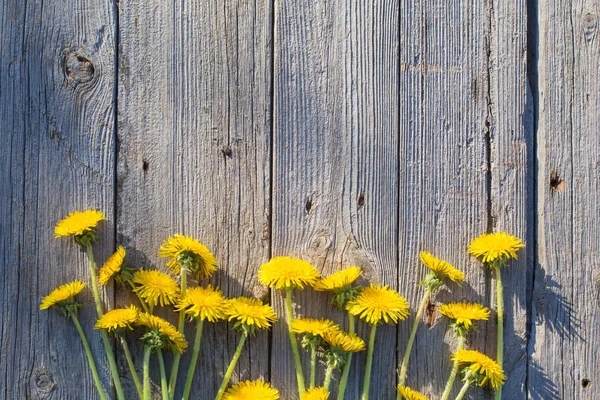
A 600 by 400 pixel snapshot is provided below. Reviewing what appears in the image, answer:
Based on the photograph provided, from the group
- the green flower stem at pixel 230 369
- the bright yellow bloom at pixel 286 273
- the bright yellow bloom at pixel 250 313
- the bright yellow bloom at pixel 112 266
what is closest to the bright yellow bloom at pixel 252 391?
the green flower stem at pixel 230 369

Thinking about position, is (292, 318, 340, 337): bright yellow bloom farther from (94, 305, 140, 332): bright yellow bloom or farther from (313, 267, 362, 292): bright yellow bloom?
(94, 305, 140, 332): bright yellow bloom

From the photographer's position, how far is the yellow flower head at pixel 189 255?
1.64m

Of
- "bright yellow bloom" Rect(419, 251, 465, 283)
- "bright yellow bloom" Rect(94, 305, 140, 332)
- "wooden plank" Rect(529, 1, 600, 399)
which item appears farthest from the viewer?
"wooden plank" Rect(529, 1, 600, 399)

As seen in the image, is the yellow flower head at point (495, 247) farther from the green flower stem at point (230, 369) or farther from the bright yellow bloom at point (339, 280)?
the green flower stem at point (230, 369)

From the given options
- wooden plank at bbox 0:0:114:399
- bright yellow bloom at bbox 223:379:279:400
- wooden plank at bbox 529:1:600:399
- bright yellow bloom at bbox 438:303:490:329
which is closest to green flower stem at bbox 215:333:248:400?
bright yellow bloom at bbox 223:379:279:400

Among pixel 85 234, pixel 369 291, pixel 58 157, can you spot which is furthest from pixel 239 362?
pixel 58 157

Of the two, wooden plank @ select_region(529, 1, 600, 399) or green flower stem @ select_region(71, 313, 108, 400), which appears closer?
green flower stem @ select_region(71, 313, 108, 400)

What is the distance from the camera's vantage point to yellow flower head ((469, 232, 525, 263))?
1696mm

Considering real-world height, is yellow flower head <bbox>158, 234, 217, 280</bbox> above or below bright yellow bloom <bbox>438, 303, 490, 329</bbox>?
above

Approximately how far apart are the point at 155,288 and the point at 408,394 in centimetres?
76

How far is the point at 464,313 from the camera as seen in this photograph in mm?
1687

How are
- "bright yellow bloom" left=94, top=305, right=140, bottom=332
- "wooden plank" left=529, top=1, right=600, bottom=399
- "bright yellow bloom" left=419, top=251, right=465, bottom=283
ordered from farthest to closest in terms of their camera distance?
"wooden plank" left=529, top=1, right=600, bottom=399, "bright yellow bloom" left=419, top=251, right=465, bottom=283, "bright yellow bloom" left=94, top=305, right=140, bottom=332

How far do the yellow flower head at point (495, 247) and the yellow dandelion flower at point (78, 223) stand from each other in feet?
3.53

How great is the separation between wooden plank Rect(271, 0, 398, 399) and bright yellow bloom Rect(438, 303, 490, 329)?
17cm
